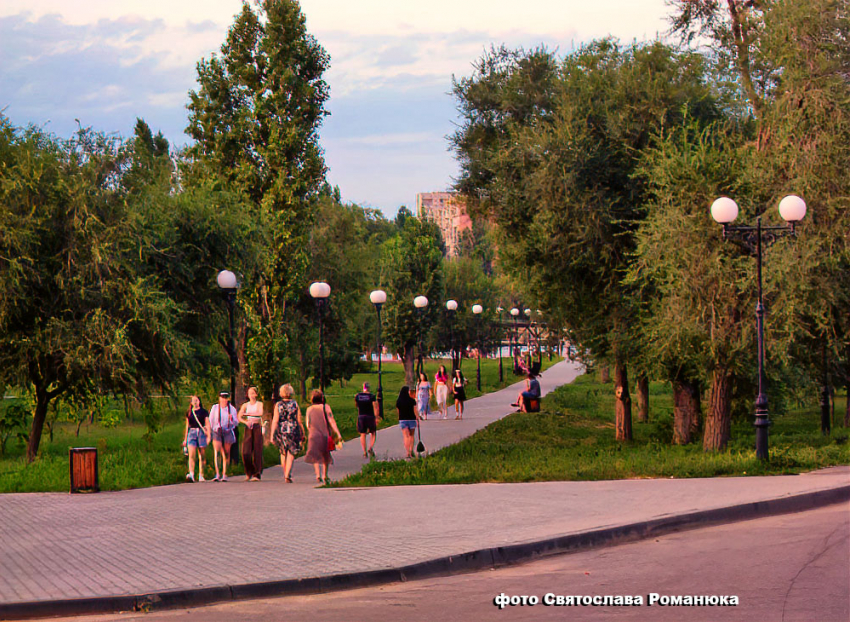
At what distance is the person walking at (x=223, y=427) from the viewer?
1741 cm

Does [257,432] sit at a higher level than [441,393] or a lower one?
higher

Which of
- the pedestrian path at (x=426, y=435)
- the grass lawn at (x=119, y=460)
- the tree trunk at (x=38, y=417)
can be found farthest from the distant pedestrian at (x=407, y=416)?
the tree trunk at (x=38, y=417)

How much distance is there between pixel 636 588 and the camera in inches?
305

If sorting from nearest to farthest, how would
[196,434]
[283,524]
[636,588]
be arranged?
1. [636,588]
2. [283,524]
3. [196,434]

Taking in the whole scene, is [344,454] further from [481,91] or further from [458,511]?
[481,91]

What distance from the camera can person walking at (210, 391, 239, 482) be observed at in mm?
17406

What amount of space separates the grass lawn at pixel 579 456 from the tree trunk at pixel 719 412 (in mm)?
355

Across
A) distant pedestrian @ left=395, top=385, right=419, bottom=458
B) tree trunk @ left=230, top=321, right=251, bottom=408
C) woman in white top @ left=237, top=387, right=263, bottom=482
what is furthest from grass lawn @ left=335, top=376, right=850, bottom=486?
tree trunk @ left=230, top=321, right=251, bottom=408

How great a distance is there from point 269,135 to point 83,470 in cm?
1751

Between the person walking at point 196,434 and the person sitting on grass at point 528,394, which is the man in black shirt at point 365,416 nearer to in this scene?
the person walking at point 196,434

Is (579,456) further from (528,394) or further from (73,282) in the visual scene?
(528,394)

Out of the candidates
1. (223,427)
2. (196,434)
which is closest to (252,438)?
(223,427)

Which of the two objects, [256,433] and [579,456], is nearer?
[256,433]

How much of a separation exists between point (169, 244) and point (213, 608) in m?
16.1
